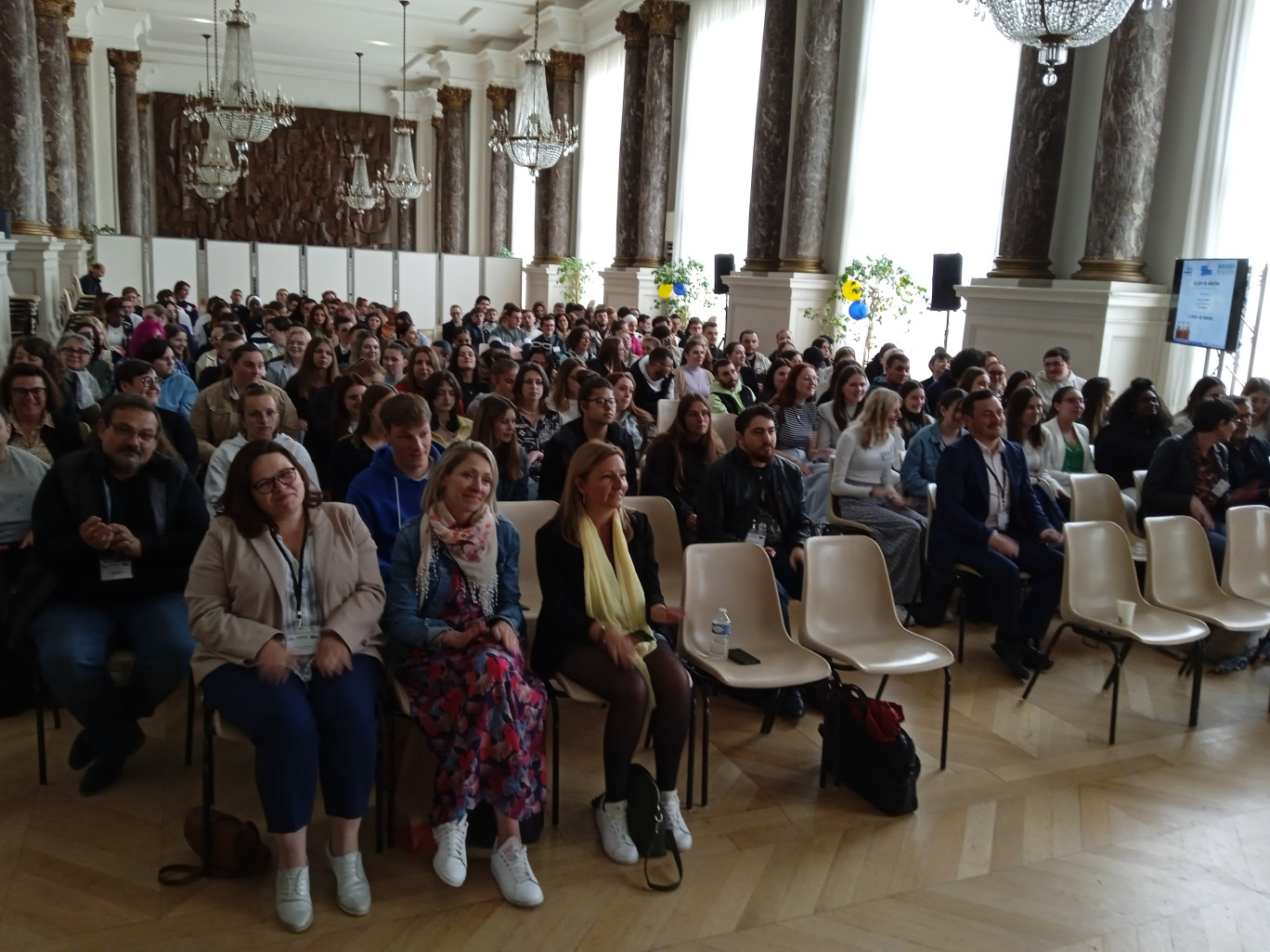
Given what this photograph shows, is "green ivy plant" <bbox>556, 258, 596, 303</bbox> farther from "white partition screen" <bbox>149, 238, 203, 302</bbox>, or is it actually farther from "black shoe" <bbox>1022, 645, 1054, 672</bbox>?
"black shoe" <bbox>1022, 645, 1054, 672</bbox>

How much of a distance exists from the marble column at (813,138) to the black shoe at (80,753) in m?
9.80

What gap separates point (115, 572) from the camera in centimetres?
356

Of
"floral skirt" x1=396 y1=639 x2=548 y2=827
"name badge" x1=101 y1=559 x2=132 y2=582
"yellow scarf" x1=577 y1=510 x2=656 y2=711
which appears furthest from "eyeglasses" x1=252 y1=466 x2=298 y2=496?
"yellow scarf" x1=577 y1=510 x2=656 y2=711

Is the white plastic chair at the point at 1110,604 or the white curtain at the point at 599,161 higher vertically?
the white curtain at the point at 599,161

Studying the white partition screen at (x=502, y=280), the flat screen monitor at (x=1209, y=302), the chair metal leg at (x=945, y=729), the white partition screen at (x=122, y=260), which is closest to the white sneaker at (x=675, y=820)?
the chair metal leg at (x=945, y=729)

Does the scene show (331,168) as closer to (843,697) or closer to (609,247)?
(609,247)

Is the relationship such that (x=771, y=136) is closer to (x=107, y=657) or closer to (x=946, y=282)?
(x=946, y=282)

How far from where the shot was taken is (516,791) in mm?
3023

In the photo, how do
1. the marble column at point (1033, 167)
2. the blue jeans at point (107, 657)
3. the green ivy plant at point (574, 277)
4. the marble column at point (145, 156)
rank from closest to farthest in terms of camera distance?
1. the blue jeans at point (107, 657)
2. the marble column at point (1033, 167)
3. the green ivy plant at point (574, 277)
4. the marble column at point (145, 156)

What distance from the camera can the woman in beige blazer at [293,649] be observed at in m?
2.88

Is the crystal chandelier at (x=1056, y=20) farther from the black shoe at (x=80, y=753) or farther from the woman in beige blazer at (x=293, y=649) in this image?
the black shoe at (x=80, y=753)

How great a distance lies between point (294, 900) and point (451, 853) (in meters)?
0.45

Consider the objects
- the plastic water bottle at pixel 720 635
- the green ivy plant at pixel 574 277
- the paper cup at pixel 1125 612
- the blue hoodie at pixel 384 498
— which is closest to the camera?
the plastic water bottle at pixel 720 635

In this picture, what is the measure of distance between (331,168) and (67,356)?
21.3m
